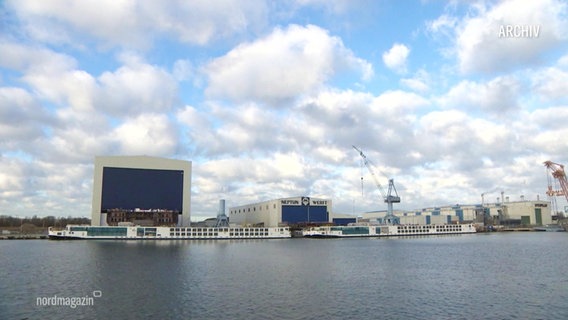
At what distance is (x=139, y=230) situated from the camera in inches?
6171

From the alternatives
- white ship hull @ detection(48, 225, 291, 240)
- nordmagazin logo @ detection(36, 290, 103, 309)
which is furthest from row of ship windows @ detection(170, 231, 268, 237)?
nordmagazin logo @ detection(36, 290, 103, 309)

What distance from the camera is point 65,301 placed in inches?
1628

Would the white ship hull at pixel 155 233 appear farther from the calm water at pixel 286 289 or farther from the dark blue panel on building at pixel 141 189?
the calm water at pixel 286 289

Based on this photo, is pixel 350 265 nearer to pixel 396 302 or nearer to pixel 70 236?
pixel 396 302

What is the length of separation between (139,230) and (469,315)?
139184 millimetres

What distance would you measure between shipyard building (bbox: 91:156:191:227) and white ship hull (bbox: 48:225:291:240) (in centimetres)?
1248

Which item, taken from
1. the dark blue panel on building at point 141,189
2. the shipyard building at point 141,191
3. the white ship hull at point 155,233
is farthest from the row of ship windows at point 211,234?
the dark blue panel on building at point 141,189

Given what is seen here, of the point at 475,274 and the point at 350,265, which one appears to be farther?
the point at 350,265

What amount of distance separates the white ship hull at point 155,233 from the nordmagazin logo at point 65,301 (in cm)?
11638

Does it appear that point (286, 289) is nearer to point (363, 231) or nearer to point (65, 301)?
point (65, 301)

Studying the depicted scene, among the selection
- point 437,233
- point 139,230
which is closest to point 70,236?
point 139,230

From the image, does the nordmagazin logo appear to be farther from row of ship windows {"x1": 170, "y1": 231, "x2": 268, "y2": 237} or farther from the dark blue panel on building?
the dark blue panel on building

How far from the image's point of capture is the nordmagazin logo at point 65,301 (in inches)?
1569

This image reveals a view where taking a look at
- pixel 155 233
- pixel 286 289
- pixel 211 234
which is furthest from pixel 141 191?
pixel 286 289
